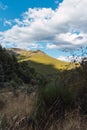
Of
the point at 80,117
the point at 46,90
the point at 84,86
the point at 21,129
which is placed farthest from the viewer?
the point at 84,86

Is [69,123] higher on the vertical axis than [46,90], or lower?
lower

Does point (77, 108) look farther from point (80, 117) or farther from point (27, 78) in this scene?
point (27, 78)

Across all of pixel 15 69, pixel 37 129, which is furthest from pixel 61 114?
pixel 15 69

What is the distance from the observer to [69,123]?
646 centimetres

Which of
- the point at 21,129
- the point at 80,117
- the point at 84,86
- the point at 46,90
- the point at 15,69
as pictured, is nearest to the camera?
the point at 21,129

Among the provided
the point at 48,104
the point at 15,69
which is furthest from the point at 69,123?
the point at 15,69

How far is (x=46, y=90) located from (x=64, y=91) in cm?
46

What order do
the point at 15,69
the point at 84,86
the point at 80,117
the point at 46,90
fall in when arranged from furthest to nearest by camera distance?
the point at 15,69 → the point at 84,86 → the point at 46,90 → the point at 80,117

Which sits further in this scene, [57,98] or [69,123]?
[57,98]

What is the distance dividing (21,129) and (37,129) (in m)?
0.44

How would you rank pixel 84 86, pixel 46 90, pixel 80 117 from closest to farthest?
pixel 80 117, pixel 46 90, pixel 84 86

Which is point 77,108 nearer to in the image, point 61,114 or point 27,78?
point 61,114

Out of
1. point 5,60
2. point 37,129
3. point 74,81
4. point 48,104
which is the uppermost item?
point 5,60

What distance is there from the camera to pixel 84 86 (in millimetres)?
7922
